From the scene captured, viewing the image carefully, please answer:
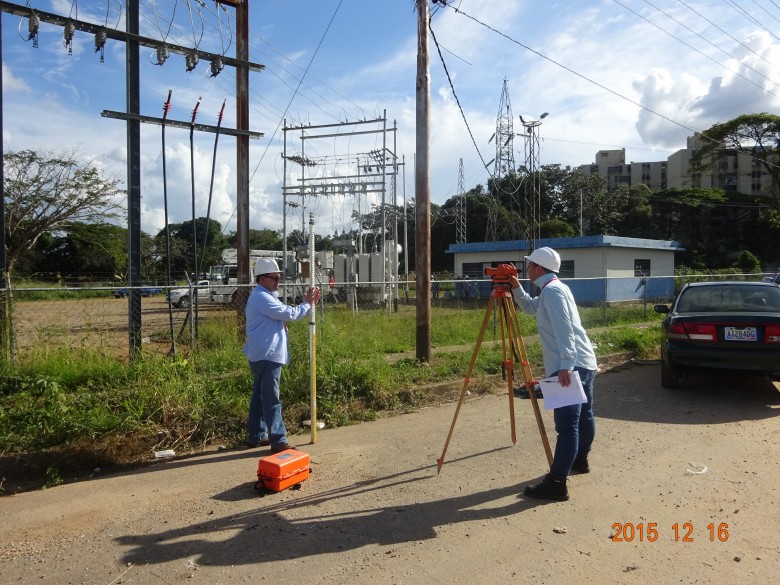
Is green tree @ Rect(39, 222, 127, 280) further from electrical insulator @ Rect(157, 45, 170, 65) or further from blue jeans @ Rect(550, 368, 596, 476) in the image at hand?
blue jeans @ Rect(550, 368, 596, 476)

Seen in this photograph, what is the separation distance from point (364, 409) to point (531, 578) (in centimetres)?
382

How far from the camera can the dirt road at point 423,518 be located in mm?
3199

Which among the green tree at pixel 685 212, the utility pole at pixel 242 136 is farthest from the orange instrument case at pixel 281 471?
the green tree at pixel 685 212

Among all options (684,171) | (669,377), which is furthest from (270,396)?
(684,171)

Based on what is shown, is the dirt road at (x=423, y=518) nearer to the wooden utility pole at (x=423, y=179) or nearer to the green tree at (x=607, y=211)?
the wooden utility pole at (x=423, y=179)

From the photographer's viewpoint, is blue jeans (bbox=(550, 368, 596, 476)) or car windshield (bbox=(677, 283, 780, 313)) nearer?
blue jeans (bbox=(550, 368, 596, 476))

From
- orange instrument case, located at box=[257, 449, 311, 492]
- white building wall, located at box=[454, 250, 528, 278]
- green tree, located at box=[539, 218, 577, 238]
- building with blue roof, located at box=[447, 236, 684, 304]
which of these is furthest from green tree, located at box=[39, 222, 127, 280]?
orange instrument case, located at box=[257, 449, 311, 492]

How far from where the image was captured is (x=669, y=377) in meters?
7.82

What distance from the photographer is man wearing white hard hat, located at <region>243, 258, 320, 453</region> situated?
202 inches

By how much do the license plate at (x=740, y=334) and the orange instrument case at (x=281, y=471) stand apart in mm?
5514

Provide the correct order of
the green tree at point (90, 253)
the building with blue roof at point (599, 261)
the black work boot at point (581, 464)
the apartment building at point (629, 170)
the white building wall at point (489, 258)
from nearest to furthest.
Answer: the black work boot at point (581, 464), the building with blue roof at point (599, 261), the white building wall at point (489, 258), the green tree at point (90, 253), the apartment building at point (629, 170)

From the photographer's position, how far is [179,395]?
5.81 metres

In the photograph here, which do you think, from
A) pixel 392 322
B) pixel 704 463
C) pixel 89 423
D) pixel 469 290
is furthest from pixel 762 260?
pixel 89 423
